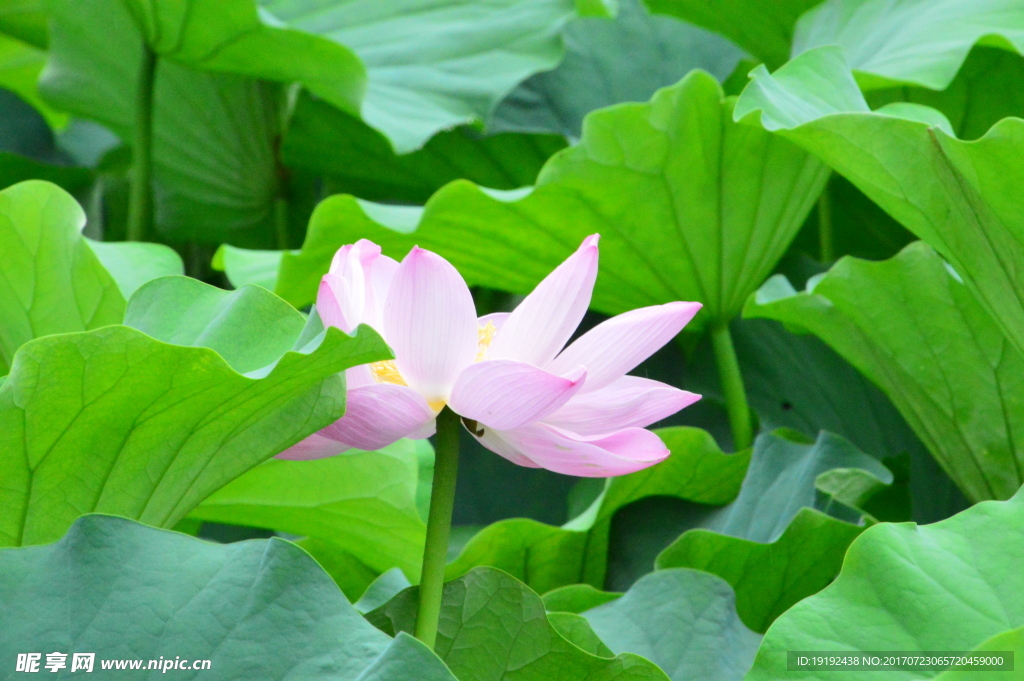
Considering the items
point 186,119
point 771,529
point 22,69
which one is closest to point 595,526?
point 771,529

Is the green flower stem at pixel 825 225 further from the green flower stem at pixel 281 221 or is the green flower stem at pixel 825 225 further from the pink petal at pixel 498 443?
the pink petal at pixel 498 443

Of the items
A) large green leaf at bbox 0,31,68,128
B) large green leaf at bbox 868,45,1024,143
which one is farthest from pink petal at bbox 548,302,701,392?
large green leaf at bbox 0,31,68,128

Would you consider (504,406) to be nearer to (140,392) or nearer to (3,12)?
(140,392)

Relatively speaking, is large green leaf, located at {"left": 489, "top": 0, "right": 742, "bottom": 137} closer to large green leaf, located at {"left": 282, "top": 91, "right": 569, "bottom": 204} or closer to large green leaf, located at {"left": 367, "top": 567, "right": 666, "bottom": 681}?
large green leaf, located at {"left": 282, "top": 91, "right": 569, "bottom": 204}

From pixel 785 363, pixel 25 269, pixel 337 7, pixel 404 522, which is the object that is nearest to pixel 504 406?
pixel 404 522

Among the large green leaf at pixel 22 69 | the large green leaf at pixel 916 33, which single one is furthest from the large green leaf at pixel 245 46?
the large green leaf at pixel 22 69
